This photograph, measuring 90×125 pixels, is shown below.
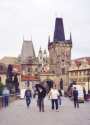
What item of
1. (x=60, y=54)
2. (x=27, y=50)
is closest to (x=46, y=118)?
(x=60, y=54)

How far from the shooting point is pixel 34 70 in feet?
557

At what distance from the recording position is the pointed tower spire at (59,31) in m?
163

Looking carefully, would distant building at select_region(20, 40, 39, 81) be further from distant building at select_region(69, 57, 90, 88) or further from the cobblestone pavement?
the cobblestone pavement

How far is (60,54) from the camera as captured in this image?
15725cm

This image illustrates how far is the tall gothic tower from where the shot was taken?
157 meters

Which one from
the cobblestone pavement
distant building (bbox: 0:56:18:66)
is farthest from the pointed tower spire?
the cobblestone pavement

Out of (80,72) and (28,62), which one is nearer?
(80,72)

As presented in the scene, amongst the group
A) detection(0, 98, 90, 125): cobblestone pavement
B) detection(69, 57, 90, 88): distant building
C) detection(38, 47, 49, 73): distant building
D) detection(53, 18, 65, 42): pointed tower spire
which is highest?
detection(53, 18, 65, 42): pointed tower spire

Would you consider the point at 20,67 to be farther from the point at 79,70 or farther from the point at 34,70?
the point at 79,70

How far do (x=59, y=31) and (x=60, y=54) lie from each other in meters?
11.6

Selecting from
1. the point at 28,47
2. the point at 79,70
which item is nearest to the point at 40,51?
the point at 28,47

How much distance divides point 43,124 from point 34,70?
152811mm

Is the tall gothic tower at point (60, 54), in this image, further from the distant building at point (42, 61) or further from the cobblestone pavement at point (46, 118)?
the cobblestone pavement at point (46, 118)

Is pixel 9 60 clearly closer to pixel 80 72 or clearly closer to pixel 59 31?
pixel 59 31
